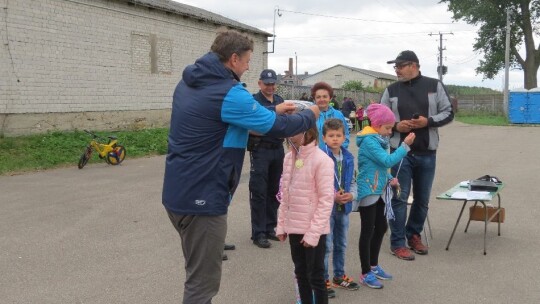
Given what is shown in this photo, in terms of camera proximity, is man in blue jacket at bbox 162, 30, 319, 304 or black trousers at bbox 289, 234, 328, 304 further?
black trousers at bbox 289, 234, 328, 304

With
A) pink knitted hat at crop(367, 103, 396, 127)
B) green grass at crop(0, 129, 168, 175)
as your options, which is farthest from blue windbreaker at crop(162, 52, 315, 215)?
green grass at crop(0, 129, 168, 175)

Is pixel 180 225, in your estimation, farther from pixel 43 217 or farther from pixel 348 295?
pixel 43 217

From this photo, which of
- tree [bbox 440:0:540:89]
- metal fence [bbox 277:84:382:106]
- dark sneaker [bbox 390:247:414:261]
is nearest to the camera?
dark sneaker [bbox 390:247:414:261]

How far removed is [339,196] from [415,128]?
1.60 meters

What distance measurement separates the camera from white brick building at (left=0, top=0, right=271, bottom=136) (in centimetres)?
1445

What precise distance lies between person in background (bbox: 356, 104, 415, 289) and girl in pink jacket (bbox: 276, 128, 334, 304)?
40.5 inches

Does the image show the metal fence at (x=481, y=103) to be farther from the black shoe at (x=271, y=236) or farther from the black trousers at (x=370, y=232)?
the black trousers at (x=370, y=232)

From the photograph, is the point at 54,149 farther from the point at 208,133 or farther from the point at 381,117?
the point at 208,133

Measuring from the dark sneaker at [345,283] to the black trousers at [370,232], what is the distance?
189 millimetres

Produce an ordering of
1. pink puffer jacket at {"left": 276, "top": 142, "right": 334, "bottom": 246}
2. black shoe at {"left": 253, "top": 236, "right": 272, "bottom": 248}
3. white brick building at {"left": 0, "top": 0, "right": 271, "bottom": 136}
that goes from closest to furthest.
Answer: pink puffer jacket at {"left": 276, "top": 142, "right": 334, "bottom": 246}
black shoe at {"left": 253, "top": 236, "right": 272, "bottom": 248}
white brick building at {"left": 0, "top": 0, "right": 271, "bottom": 136}

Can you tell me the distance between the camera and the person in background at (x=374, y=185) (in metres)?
4.79

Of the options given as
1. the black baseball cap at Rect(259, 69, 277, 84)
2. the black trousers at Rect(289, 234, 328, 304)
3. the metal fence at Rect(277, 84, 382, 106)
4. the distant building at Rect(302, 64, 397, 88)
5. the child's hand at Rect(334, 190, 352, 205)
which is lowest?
the black trousers at Rect(289, 234, 328, 304)

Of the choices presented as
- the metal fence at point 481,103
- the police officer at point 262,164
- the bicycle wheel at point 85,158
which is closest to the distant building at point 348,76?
the metal fence at point 481,103

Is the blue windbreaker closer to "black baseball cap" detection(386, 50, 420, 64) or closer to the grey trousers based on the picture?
the grey trousers
